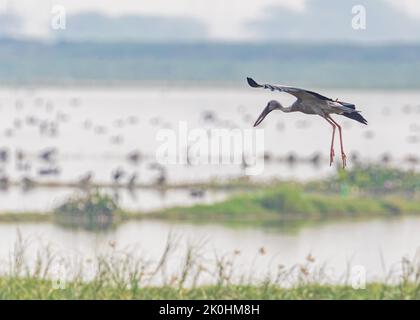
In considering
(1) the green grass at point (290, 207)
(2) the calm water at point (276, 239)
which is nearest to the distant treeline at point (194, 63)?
(1) the green grass at point (290, 207)

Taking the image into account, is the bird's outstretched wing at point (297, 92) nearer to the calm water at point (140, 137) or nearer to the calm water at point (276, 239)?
the calm water at point (276, 239)

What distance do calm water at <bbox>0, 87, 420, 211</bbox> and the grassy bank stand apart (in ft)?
43.9

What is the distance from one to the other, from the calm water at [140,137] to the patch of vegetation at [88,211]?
932 mm

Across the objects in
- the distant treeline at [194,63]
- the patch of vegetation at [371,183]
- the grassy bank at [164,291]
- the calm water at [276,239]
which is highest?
the distant treeline at [194,63]

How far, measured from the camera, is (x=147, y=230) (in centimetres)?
2386

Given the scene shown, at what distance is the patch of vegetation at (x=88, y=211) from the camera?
79.5 feet

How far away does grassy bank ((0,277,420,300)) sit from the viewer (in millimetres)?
11773

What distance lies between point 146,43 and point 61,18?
85.4 metres

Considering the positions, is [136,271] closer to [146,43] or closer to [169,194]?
[169,194]

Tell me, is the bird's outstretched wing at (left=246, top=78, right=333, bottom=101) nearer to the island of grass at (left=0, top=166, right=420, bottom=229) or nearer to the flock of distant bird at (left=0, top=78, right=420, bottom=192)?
the flock of distant bird at (left=0, top=78, right=420, bottom=192)

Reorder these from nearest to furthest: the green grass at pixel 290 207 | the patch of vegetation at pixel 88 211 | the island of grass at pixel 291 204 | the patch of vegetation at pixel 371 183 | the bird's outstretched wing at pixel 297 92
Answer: the bird's outstretched wing at pixel 297 92 → the patch of vegetation at pixel 88 211 → the island of grass at pixel 291 204 → the green grass at pixel 290 207 → the patch of vegetation at pixel 371 183

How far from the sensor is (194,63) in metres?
90.1

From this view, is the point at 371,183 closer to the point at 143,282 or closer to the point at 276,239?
the point at 276,239
